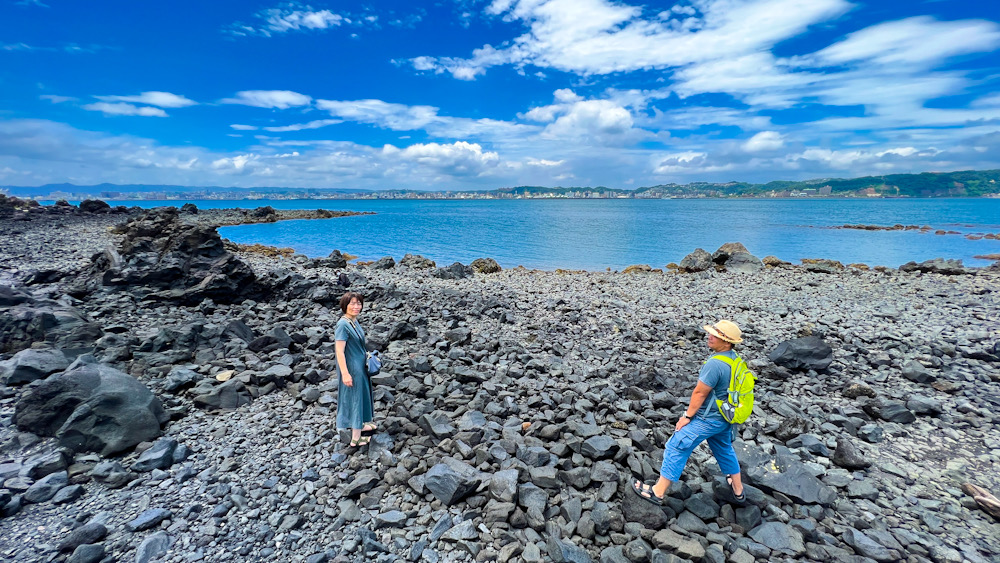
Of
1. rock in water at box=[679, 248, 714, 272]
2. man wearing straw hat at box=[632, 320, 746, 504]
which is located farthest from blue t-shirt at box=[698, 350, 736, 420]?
rock in water at box=[679, 248, 714, 272]

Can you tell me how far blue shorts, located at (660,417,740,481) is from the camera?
205 inches

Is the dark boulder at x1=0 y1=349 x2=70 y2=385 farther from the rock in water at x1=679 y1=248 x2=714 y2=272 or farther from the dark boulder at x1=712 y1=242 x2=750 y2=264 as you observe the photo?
the dark boulder at x1=712 y1=242 x2=750 y2=264

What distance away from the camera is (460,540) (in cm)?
492

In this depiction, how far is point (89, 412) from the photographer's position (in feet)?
20.8

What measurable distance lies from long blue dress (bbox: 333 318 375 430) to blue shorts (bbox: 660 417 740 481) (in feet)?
14.8

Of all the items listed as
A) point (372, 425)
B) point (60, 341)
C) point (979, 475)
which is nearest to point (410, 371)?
point (372, 425)

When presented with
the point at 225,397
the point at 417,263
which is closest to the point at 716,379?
the point at 225,397

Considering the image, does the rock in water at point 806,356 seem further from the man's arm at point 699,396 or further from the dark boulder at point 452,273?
the dark boulder at point 452,273

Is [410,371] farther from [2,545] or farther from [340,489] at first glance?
[2,545]

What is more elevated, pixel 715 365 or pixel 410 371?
pixel 715 365

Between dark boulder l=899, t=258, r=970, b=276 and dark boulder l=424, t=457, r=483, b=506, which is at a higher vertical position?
dark boulder l=424, t=457, r=483, b=506

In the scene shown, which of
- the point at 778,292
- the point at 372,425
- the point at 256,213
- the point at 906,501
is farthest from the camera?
the point at 256,213

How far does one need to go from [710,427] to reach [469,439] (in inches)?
139

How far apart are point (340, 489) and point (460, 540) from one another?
6.43 feet
